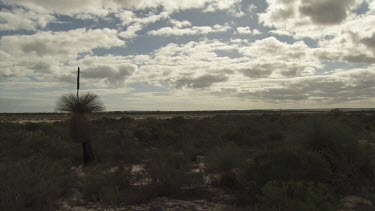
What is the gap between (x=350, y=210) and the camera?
8406mm

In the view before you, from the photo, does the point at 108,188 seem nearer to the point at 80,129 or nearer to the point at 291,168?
the point at 291,168

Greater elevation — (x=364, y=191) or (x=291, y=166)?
(x=291, y=166)

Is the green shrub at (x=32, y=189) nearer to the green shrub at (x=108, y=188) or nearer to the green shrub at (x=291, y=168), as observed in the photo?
the green shrub at (x=108, y=188)

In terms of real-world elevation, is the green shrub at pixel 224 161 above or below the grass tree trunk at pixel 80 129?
below

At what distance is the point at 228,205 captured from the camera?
8984 millimetres

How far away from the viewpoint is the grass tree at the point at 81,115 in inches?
594

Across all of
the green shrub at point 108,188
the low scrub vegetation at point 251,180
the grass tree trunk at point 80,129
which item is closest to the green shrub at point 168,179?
the low scrub vegetation at point 251,180

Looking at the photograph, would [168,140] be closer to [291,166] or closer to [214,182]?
[214,182]

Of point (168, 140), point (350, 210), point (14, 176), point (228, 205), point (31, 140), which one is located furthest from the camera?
point (168, 140)

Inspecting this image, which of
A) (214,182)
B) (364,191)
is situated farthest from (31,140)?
(364,191)

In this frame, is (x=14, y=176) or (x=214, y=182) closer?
(x=14, y=176)

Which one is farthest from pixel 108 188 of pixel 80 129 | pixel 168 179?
pixel 80 129

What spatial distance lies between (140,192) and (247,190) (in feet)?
8.65

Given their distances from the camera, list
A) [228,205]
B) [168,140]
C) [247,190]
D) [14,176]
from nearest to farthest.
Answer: [228,205], [247,190], [14,176], [168,140]
